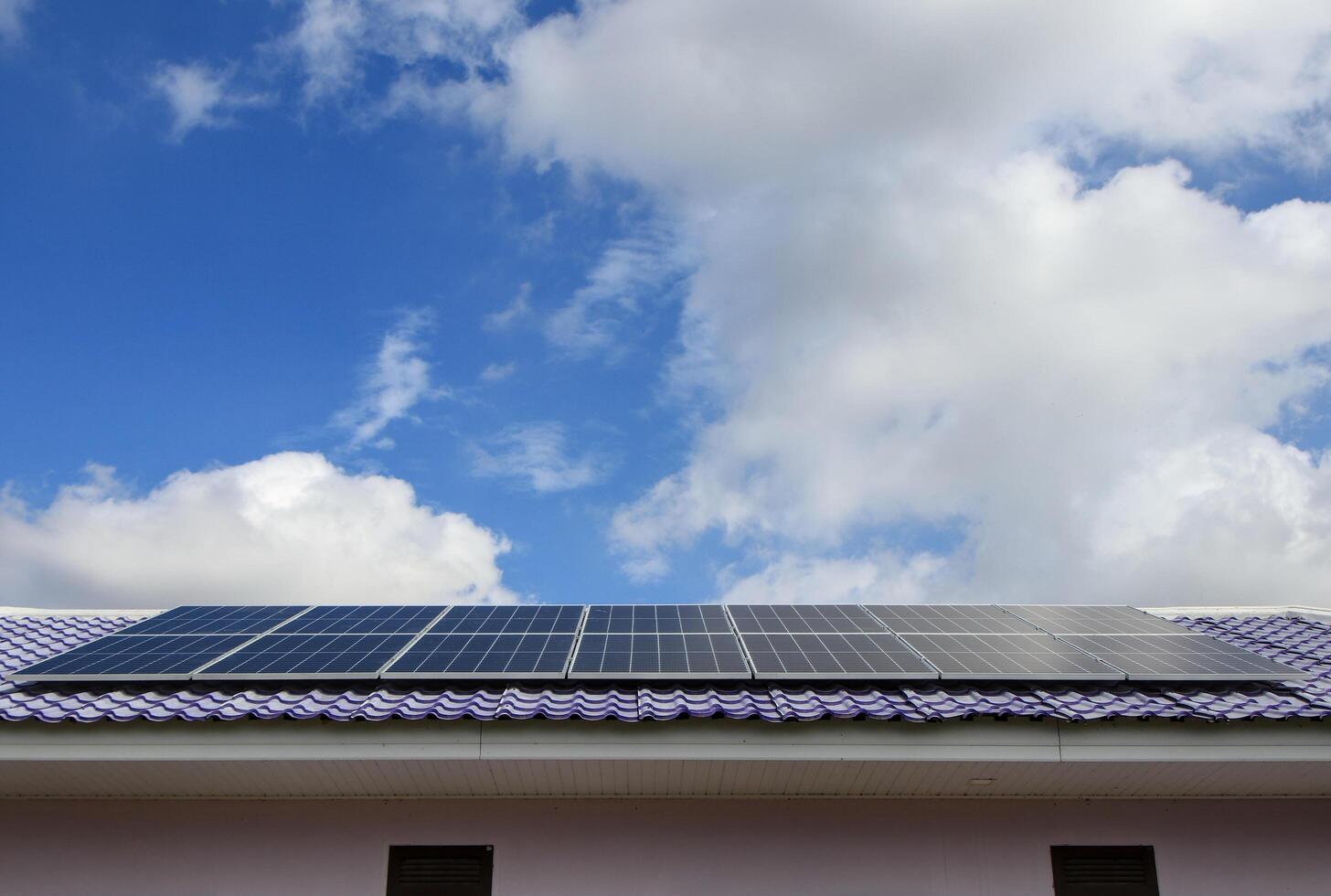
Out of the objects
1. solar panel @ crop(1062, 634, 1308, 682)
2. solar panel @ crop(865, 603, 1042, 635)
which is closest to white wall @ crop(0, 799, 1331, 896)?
solar panel @ crop(1062, 634, 1308, 682)

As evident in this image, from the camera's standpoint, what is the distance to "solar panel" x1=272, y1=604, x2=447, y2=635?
38.2 ft

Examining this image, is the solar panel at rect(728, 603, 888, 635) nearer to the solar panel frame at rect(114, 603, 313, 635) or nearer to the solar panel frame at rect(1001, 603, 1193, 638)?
the solar panel frame at rect(1001, 603, 1193, 638)

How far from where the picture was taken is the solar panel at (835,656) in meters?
9.60

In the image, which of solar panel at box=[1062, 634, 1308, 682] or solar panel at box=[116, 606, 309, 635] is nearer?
solar panel at box=[1062, 634, 1308, 682]

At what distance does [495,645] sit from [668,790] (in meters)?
2.67

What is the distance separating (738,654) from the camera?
10.3 m

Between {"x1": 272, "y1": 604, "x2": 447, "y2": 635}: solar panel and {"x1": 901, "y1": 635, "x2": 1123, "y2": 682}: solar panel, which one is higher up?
{"x1": 272, "y1": 604, "x2": 447, "y2": 635}: solar panel

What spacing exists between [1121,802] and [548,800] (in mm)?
5765

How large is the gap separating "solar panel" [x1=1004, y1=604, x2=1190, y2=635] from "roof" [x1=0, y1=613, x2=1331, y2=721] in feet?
6.42

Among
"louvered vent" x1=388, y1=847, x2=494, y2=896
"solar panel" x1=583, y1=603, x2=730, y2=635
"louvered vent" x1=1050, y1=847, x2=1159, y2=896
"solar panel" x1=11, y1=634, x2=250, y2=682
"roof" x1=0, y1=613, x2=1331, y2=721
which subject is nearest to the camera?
"roof" x1=0, y1=613, x2=1331, y2=721

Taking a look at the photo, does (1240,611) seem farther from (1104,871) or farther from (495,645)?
(495,645)

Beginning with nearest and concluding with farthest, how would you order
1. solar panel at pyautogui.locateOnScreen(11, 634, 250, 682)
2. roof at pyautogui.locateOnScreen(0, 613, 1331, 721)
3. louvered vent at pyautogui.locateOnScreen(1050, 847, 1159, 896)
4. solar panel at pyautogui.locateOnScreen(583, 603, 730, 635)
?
roof at pyautogui.locateOnScreen(0, 613, 1331, 721)
louvered vent at pyautogui.locateOnScreen(1050, 847, 1159, 896)
solar panel at pyautogui.locateOnScreen(11, 634, 250, 682)
solar panel at pyautogui.locateOnScreen(583, 603, 730, 635)

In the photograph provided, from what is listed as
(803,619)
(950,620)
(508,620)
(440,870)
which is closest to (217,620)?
(508,620)

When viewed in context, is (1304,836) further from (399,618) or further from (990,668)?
(399,618)
